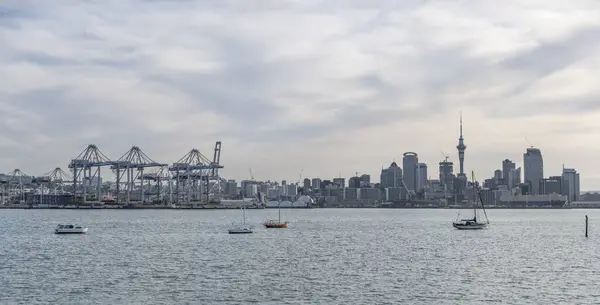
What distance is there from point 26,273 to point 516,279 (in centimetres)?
2578

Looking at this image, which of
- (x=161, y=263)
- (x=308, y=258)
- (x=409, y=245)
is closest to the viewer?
(x=161, y=263)

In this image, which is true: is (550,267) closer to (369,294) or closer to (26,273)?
(369,294)

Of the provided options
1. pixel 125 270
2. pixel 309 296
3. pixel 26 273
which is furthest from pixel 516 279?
pixel 26 273

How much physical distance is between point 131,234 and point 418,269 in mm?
45686

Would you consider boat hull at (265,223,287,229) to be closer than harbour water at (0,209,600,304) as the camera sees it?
No

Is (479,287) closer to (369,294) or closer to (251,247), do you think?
(369,294)

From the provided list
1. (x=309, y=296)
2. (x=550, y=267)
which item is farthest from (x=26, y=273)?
(x=550, y=267)

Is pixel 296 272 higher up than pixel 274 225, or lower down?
lower down

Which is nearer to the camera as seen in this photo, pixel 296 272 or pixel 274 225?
pixel 296 272

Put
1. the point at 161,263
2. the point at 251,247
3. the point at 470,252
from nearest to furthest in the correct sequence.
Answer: the point at 161,263, the point at 470,252, the point at 251,247

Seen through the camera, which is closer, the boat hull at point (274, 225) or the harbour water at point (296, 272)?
the harbour water at point (296, 272)

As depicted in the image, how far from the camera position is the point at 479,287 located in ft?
132

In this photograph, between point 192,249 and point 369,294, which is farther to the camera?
point 192,249

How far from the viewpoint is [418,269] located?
48.6 m
